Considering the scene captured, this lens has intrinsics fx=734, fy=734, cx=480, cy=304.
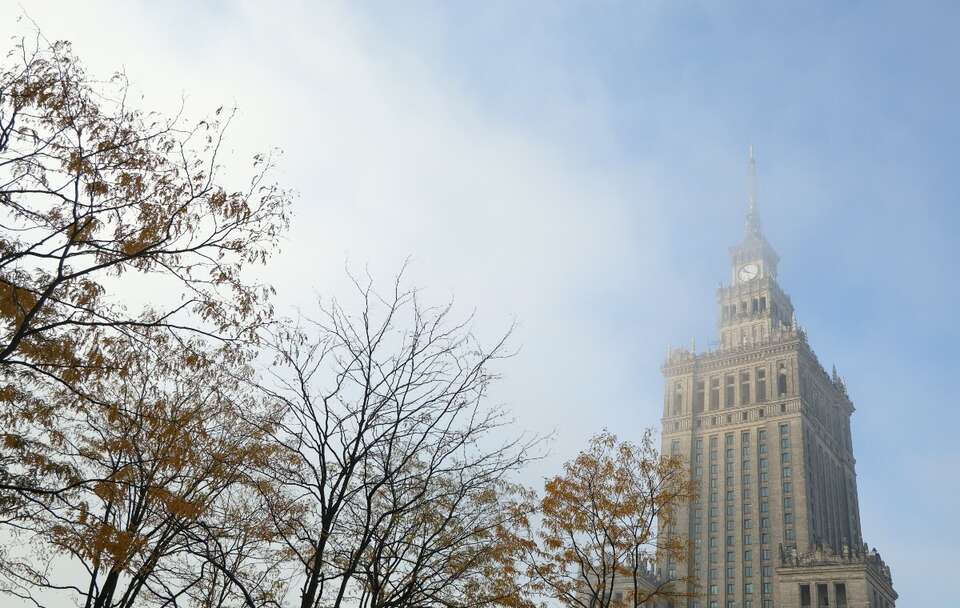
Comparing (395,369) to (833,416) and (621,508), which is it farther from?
(833,416)

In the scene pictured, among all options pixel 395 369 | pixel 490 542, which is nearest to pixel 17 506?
pixel 395 369

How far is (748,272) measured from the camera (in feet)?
352

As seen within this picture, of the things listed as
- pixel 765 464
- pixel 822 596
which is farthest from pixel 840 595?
pixel 765 464

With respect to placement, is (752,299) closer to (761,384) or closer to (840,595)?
(761,384)

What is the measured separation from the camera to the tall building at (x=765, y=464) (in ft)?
218

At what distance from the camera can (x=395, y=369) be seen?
16.9 m

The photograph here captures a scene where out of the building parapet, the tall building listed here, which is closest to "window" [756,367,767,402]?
the tall building

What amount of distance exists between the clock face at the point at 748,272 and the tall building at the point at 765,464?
1.43 feet

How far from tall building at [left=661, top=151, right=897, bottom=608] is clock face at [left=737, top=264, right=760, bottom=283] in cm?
44

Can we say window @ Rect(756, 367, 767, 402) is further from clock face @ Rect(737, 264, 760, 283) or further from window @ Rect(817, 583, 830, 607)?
window @ Rect(817, 583, 830, 607)

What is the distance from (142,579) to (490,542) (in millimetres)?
8714

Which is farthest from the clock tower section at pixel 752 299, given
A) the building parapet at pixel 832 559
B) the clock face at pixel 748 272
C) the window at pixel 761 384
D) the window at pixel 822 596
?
the window at pixel 822 596

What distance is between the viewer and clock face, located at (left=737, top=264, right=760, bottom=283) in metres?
106

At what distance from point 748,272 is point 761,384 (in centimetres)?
2272
